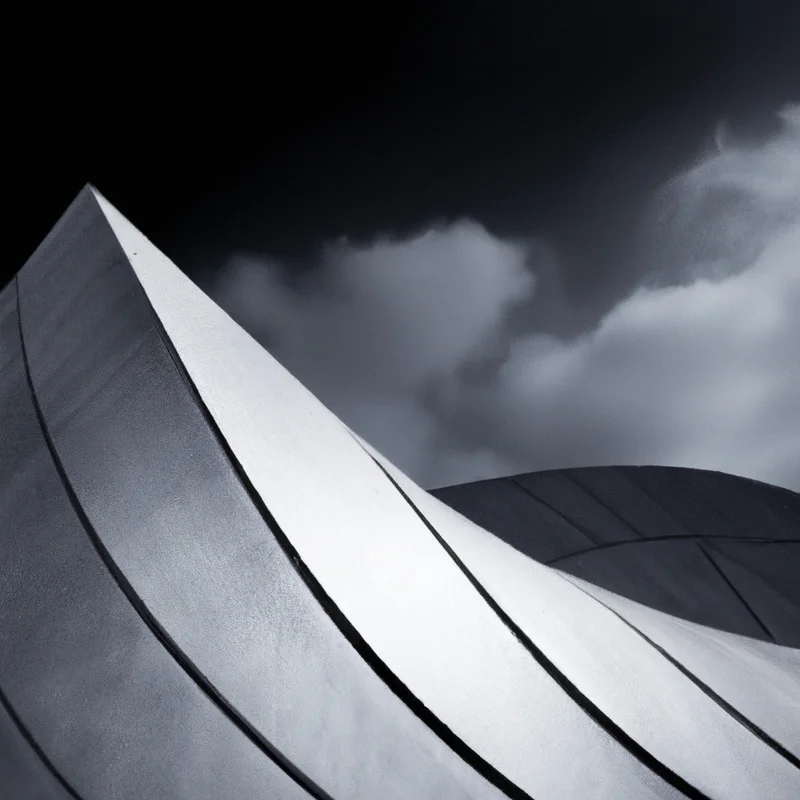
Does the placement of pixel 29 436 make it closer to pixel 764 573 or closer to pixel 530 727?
pixel 530 727

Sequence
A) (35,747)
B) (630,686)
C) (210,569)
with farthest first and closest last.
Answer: (630,686)
(210,569)
(35,747)

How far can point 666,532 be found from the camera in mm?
16828

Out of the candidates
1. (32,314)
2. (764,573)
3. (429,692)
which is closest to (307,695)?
(429,692)

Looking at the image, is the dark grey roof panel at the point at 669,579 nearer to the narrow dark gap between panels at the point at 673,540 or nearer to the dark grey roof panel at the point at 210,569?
the narrow dark gap between panels at the point at 673,540

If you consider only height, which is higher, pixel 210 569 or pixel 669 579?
pixel 669 579

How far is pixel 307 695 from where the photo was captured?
12.9ft

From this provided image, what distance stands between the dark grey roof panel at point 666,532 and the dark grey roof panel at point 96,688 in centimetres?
1166

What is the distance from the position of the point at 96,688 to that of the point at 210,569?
83 cm

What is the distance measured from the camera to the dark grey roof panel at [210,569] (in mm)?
3855

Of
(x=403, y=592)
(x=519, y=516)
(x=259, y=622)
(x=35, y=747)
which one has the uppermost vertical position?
(x=519, y=516)

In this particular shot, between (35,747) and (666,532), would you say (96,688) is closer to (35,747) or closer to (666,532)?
(35,747)

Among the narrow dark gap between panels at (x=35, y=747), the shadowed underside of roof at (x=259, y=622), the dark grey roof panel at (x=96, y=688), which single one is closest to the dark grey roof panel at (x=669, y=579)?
the shadowed underside of roof at (x=259, y=622)

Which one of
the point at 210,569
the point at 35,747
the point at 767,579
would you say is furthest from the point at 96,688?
the point at 767,579

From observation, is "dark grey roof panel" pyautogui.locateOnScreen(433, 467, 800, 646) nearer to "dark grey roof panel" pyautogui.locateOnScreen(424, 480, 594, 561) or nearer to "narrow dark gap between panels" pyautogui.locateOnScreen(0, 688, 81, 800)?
"dark grey roof panel" pyautogui.locateOnScreen(424, 480, 594, 561)
